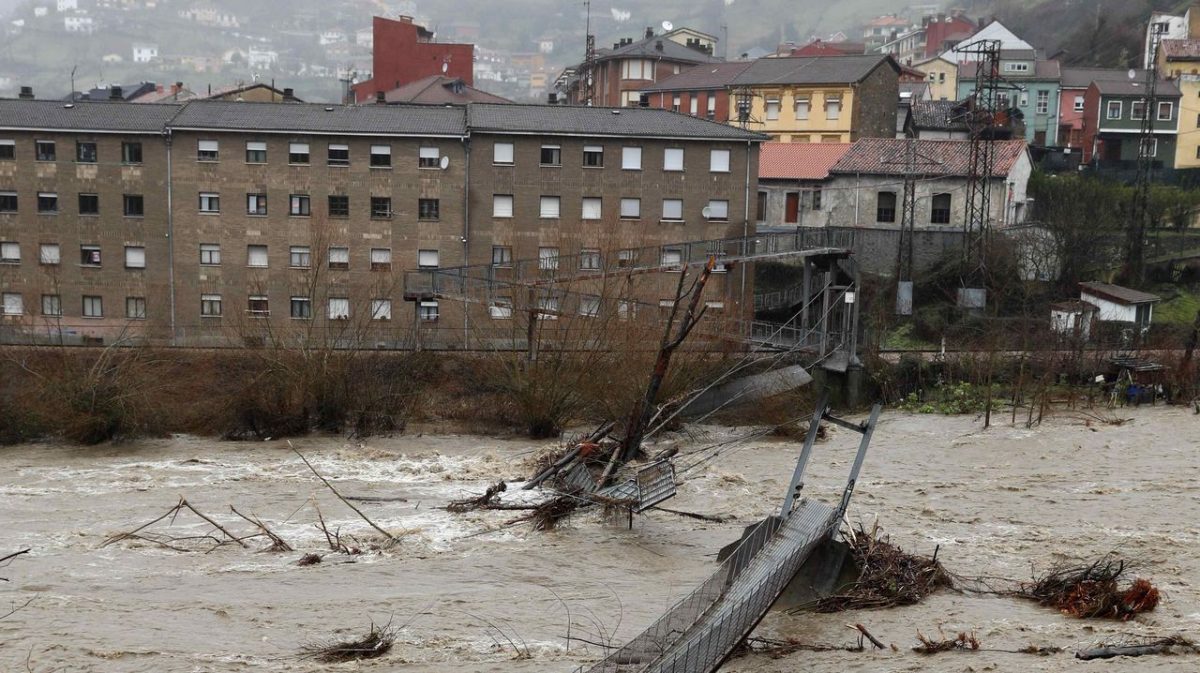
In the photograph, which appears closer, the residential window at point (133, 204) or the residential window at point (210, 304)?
the residential window at point (210, 304)

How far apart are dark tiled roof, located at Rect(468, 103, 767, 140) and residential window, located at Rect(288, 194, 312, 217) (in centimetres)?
627

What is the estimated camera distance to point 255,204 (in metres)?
42.9

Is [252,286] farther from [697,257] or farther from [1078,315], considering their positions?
[1078,315]

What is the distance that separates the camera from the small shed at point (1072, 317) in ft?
123

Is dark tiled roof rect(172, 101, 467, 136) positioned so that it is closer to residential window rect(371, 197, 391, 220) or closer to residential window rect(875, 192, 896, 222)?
residential window rect(371, 197, 391, 220)

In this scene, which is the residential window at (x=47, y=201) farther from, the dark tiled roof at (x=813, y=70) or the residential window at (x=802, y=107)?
the residential window at (x=802, y=107)

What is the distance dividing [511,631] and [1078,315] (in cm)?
2800

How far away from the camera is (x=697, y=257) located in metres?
41.2

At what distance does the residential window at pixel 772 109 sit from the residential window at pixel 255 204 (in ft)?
94.9

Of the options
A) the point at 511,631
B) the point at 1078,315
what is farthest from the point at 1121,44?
the point at 511,631

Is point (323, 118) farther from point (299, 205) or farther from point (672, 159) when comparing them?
point (672, 159)

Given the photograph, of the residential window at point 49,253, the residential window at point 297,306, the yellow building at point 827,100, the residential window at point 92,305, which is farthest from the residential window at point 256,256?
the yellow building at point 827,100

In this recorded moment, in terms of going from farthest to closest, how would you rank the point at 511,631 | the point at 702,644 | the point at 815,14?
the point at 815,14 < the point at 511,631 < the point at 702,644

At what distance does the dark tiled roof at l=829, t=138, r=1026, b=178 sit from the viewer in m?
46.6
